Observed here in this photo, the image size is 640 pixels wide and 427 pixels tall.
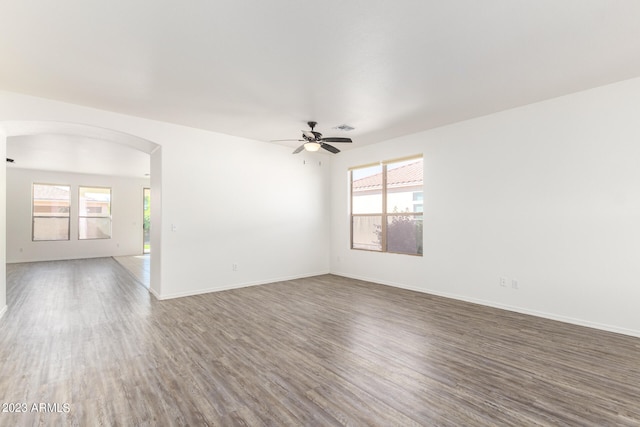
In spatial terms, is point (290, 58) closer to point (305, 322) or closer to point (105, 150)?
point (305, 322)

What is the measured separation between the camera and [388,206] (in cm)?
615

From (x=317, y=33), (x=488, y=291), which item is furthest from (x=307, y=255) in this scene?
(x=317, y=33)

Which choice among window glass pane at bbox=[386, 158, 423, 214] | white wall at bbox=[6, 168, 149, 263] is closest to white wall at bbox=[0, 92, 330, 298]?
window glass pane at bbox=[386, 158, 423, 214]

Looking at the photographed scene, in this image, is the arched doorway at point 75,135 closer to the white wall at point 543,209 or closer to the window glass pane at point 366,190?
the window glass pane at point 366,190

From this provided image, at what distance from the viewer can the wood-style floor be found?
79.3 inches

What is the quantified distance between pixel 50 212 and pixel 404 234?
10.6 meters

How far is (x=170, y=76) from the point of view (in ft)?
10.7

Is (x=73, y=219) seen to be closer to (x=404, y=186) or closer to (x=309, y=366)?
(x=404, y=186)

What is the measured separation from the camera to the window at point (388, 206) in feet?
18.5

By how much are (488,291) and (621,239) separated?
1.65 meters

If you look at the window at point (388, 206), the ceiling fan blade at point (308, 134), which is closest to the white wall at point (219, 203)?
the window at point (388, 206)

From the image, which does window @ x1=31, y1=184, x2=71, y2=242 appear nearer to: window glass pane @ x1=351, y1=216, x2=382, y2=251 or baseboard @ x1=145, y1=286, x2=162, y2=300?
baseboard @ x1=145, y1=286, x2=162, y2=300

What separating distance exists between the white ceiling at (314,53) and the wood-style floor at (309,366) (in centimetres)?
281

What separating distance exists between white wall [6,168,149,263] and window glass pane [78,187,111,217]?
169 millimetres
